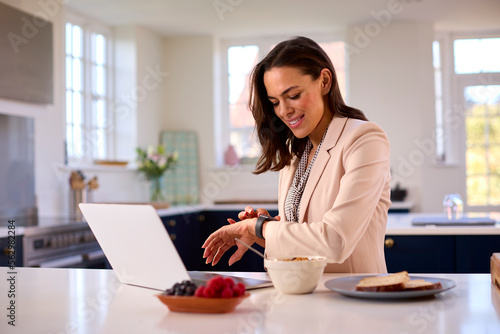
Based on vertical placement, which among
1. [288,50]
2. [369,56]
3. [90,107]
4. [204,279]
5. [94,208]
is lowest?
[204,279]

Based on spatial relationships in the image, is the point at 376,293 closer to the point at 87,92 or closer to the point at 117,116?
the point at 87,92

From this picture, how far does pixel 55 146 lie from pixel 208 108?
2611 millimetres

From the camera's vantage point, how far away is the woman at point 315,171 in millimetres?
1424

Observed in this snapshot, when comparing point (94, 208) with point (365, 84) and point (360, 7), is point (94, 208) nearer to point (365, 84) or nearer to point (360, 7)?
point (360, 7)

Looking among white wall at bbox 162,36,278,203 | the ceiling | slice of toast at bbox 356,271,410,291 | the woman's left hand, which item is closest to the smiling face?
the woman's left hand

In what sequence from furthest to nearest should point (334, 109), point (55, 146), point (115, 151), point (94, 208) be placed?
point (115, 151) < point (55, 146) < point (334, 109) < point (94, 208)

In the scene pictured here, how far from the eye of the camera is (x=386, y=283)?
119cm

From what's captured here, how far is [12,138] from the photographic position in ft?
12.7

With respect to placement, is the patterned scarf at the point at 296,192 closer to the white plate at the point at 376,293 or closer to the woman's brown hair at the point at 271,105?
the woman's brown hair at the point at 271,105

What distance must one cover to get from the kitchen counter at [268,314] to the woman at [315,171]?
0.50ft

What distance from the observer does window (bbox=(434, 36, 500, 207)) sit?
6.89m

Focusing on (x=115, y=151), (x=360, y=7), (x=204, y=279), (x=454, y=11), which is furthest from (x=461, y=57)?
(x=204, y=279)


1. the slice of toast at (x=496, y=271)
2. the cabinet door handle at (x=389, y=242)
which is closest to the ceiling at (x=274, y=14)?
the cabinet door handle at (x=389, y=242)

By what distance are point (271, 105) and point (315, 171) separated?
41 centimetres
